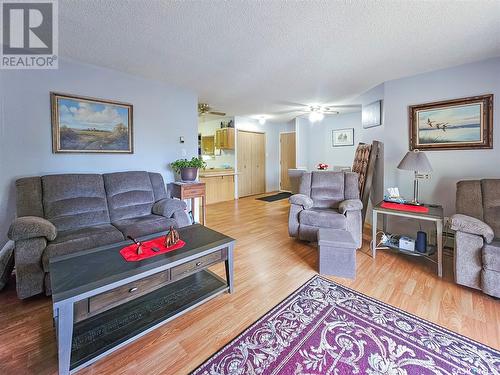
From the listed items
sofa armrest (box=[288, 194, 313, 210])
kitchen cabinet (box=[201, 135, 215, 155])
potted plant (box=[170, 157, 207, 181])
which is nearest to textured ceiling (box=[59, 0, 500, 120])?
potted plant (box=[170, 157, 207, 181])

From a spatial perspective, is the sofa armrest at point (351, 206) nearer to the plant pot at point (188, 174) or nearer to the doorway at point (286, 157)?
the plant pot at point (188, 174)

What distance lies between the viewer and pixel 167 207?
290 centimetres

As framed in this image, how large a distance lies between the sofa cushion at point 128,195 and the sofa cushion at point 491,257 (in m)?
3.45

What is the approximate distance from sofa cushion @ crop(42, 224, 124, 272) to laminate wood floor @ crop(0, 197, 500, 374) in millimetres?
442

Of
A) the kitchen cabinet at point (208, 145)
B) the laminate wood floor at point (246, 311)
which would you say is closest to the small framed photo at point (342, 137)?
the kitchen cabinet at point (208, 145)

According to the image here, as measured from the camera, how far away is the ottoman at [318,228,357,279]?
89.4 inches

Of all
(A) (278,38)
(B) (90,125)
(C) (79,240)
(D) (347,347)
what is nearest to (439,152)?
(A) (278,38)

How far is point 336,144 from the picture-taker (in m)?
6.44

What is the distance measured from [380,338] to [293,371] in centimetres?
66

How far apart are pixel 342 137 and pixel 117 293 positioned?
6.24 metres

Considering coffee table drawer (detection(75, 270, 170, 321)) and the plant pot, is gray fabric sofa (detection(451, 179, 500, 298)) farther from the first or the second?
the plant pot

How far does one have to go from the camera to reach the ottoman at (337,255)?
2.27 meters

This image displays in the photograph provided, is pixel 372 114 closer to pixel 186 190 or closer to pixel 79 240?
pixel 186 190

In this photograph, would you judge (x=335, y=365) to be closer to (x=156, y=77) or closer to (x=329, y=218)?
(x=329, y=218)
